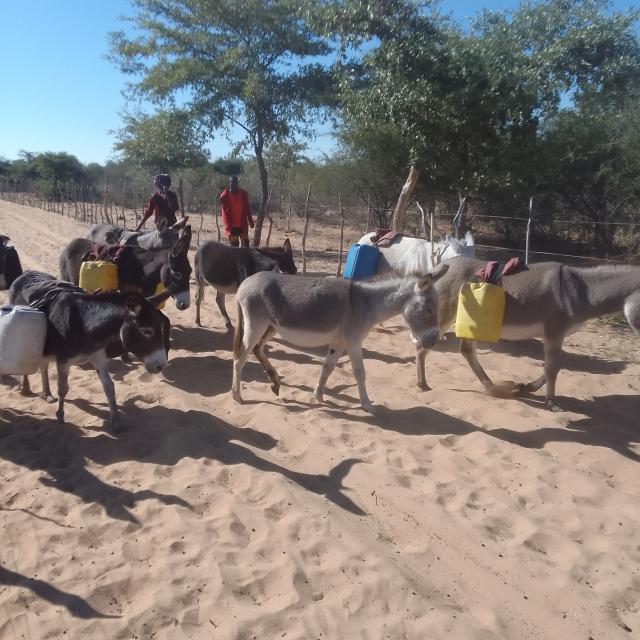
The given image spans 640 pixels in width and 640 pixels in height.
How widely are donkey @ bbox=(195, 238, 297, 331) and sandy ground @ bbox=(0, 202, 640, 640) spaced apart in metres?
2.22

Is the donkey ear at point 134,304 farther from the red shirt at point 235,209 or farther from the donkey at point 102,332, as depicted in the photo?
the red shirt at point 235,209

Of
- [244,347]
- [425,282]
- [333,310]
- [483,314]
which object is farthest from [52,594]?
[483,314]

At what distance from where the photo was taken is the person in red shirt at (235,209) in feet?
32.5

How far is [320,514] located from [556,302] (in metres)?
3.50

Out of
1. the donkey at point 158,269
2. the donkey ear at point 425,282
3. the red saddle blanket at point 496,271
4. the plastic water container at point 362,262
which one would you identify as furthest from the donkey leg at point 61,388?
the red saddle blanket at point 496,271

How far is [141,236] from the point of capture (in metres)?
8.25

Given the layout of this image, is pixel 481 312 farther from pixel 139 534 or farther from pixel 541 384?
pixel 139 534

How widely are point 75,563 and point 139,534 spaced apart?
0.40 m

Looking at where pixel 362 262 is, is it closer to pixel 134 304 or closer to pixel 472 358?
pixel 472 358

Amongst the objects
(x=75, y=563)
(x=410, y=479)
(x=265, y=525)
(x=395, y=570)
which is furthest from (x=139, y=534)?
(x=410, y=479)

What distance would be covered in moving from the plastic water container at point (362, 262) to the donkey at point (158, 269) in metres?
2.41

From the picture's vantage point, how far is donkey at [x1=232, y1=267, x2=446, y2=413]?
16.9 ft

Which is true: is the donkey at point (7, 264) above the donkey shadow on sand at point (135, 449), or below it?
above

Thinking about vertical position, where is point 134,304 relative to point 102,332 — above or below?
above
